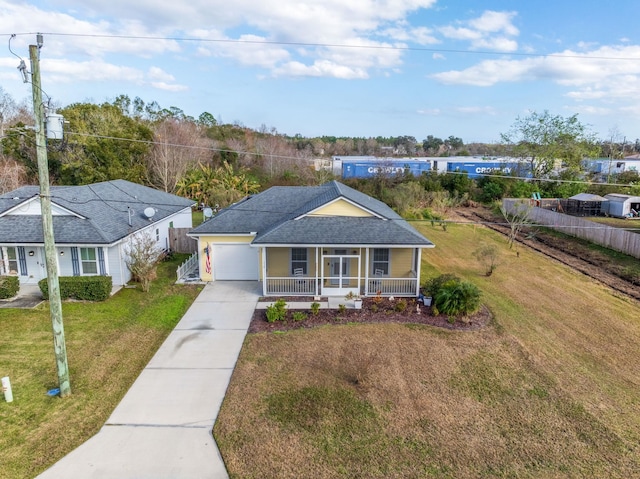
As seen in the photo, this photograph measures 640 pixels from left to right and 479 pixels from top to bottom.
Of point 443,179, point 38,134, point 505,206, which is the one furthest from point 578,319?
point 443,179

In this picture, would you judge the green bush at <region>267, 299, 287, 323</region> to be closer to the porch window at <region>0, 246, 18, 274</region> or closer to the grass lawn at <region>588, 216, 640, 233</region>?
the porch window at <region>0, 246, 18, 274</region>

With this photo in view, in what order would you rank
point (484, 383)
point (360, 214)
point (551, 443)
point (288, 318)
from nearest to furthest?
point (551, 443)
point (484, 383)
point (288, 318)
point (360, 214)

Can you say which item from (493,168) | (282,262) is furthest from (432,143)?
(282,262)

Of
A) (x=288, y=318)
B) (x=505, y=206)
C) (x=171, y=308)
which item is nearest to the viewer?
(x=288, y=318)

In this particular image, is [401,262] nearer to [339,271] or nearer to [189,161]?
[339,271]

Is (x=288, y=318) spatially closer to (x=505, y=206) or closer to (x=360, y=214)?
(x=360, y=214)

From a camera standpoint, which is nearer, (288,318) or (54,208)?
(288,318)
